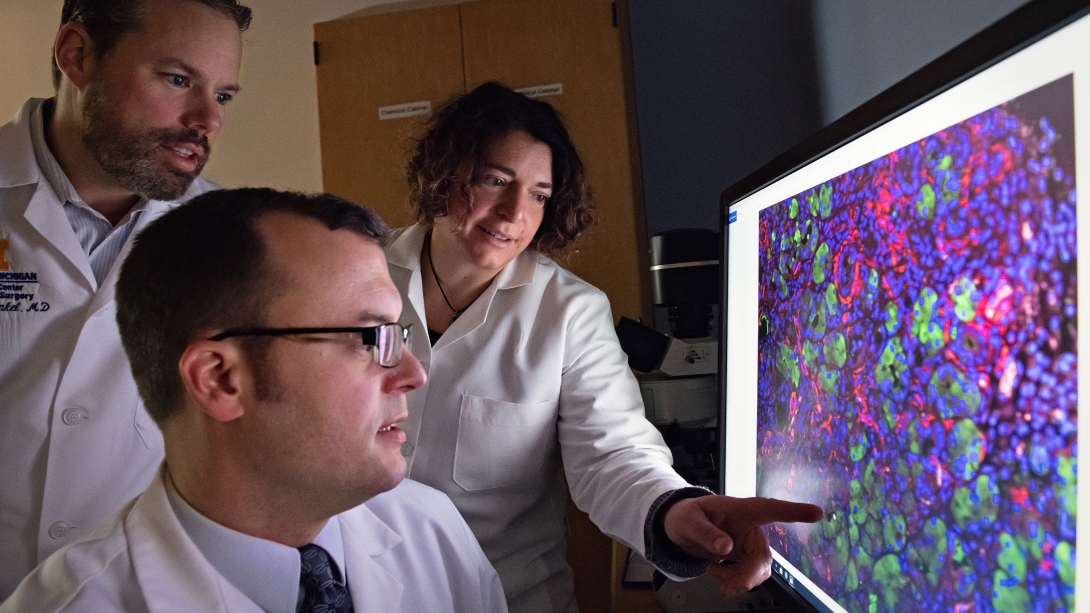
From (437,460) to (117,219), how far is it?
2.53 ft

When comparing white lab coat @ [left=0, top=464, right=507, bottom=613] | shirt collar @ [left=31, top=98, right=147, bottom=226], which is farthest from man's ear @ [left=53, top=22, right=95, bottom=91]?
white lab coat @ [left=0, top=464, right=507, bottom=613]

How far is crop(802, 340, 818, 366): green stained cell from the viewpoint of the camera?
0.69 meters

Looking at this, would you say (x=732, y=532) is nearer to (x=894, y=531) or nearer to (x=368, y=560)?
(x=894, y=531)

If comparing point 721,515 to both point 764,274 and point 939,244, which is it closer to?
point 764,274

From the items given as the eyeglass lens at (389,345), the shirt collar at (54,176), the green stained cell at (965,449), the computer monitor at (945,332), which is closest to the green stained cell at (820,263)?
the computer monitor at (945,332)

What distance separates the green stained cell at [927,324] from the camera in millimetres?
505

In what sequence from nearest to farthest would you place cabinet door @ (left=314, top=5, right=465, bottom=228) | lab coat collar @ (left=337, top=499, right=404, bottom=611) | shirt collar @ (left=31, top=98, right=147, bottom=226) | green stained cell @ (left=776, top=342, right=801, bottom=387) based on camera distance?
green stained cell @ (left=776, top=342, right=801, bottom=387)
lab coat collar @ (left=337, top=499, right=404, bottom=611)
shirt collar @ (left=31, top=98, right=147, bottom=226)
cabinet door @ (left=314, top=5, right=465, bottom=228)

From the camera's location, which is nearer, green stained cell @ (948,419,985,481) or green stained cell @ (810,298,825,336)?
green stained cell @ (948,419,985,481)

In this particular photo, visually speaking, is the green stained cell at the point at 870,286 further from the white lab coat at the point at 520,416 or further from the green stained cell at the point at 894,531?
the white lab coat at the point at 520,416

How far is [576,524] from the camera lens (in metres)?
1.90

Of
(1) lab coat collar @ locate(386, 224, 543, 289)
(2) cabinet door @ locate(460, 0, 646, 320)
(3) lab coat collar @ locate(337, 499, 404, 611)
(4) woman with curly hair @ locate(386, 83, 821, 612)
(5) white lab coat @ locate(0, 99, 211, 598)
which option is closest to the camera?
(3) lab coat collar @ locate(337, 499, 404, 611)

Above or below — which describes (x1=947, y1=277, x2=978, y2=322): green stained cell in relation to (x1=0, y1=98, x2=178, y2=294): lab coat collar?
below

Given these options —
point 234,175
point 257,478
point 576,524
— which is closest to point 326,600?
point 257,478

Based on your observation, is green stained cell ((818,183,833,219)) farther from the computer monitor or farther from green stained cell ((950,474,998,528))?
green stained cell ((950,474,998,528))
